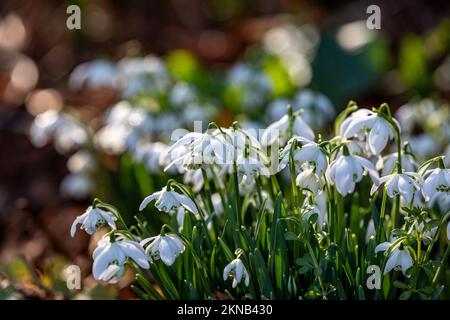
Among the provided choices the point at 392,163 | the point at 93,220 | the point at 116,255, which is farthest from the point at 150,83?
the point at 116,255

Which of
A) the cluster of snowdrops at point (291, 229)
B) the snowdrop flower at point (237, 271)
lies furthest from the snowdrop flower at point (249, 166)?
the snowdrop flower at point (237, 271)

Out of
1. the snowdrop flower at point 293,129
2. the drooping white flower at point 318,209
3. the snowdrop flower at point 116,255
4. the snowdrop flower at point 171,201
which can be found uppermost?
the snowdrop flower at point 293,129

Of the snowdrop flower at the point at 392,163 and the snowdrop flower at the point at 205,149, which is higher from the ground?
the snowdrop flower at the point at 205,149

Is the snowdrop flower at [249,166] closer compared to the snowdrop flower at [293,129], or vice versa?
the snowdrop flower at [249,166]

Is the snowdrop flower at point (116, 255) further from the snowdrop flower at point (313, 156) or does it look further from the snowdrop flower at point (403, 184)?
the snowdrop flower at point (403, 184)

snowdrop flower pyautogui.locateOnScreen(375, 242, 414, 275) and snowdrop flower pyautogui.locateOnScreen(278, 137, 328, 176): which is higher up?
snowdrop flower pyautogui.locateOnScreen(278, 137, 328, 176)

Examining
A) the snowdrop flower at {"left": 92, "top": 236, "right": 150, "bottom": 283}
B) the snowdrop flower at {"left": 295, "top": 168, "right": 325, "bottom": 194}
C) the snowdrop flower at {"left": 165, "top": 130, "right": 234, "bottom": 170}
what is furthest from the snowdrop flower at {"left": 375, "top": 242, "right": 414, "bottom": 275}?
the snowdrop flower at {"left": 92, "top": 236, "right": 150, "bottom": 283}

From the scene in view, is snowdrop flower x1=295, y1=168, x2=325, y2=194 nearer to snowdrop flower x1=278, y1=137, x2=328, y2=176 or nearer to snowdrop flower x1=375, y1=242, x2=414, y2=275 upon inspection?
snowdrop flower x1=278, y1=137, x2=328, y2=176

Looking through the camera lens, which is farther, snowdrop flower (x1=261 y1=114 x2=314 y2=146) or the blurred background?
the blurred background
